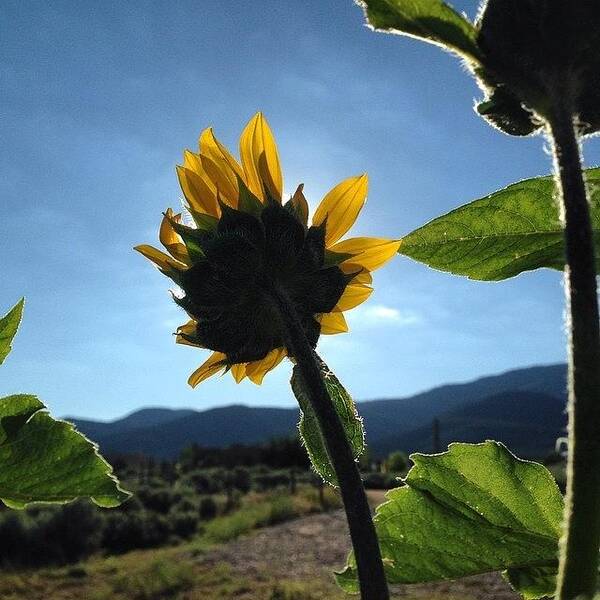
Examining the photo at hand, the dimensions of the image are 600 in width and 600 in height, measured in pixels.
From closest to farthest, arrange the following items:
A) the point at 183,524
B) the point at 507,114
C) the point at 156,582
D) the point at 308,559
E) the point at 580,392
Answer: the point at 580,392 < the point at 507,114 < the point at 156,582 < the point at 308,559 < the point at 183,524

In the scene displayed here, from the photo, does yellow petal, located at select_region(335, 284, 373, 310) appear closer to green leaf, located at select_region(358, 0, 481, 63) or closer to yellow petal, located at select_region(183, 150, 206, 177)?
yellow petal, located at select_region(183, 150, 206, 177)

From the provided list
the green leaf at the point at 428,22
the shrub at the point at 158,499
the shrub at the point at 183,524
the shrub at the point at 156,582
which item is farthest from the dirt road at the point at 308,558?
the green leaf at the point at 428,22

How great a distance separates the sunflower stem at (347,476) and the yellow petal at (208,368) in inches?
11.4

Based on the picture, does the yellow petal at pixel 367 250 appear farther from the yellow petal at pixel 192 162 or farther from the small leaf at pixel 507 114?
the small leaf at pixel 507 114

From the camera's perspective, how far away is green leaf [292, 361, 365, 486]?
22.4 inches

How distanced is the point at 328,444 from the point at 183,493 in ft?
101

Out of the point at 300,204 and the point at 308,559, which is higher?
the point at 300,204

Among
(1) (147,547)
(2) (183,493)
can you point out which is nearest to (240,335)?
(1) (147,547)

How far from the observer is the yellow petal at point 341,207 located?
2.77 feet

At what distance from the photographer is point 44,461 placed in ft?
2.43

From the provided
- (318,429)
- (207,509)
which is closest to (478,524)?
(318,429)

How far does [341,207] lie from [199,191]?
15cm

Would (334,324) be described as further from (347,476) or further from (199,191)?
(347,476)

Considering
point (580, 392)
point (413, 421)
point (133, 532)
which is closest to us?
point (580, 392)
